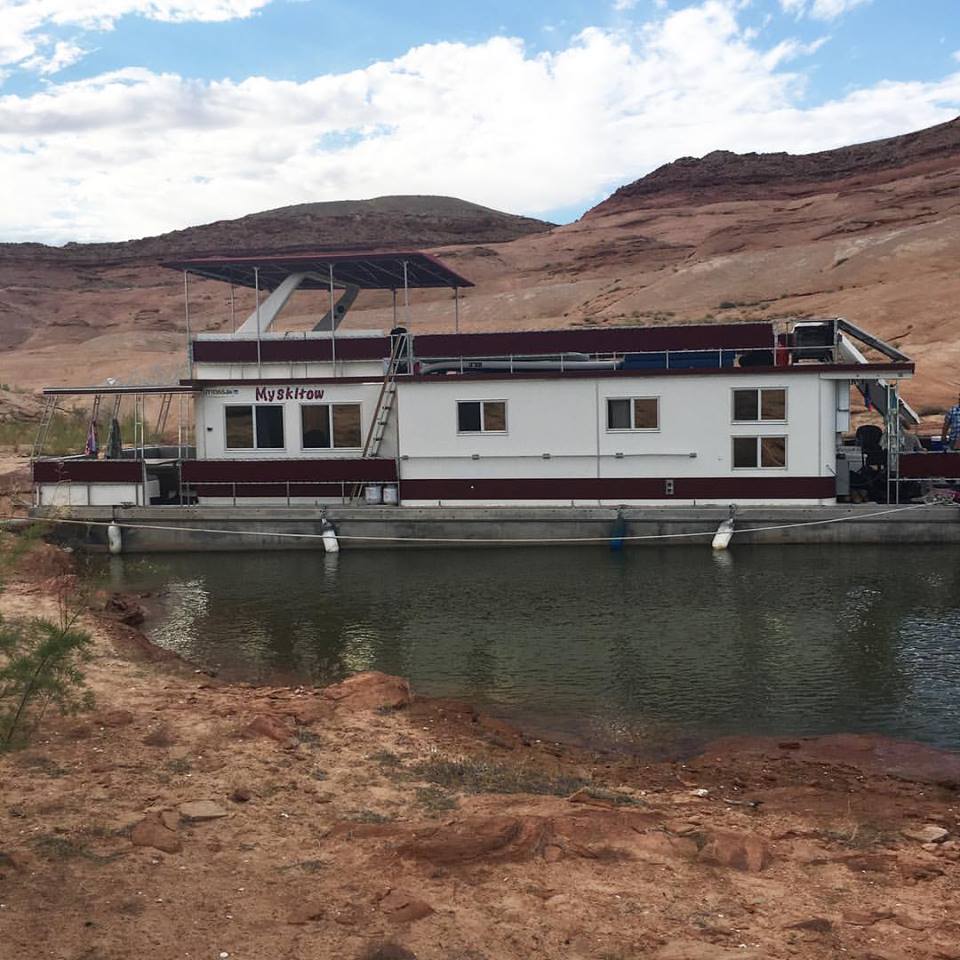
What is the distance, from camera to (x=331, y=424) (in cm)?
2503

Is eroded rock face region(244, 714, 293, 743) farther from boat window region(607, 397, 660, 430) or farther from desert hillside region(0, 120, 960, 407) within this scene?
desert hillside region(0, 120, 960, 407)

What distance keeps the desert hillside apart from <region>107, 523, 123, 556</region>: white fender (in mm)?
28814

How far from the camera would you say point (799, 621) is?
55.8 feet

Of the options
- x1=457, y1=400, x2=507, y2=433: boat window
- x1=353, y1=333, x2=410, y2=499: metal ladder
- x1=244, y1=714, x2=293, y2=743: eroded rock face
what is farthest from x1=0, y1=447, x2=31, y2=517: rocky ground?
x1=244, y1=714, x2=293, y2=743: eroded rock face

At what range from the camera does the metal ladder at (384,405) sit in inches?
960

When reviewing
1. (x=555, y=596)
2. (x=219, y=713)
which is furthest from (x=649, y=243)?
(x=219, y=713)

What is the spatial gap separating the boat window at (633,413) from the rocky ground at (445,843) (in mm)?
12469

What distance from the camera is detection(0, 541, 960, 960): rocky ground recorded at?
6.40 metres

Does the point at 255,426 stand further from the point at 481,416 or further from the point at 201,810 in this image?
the point at 201,810

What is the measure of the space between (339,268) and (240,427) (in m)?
4.99

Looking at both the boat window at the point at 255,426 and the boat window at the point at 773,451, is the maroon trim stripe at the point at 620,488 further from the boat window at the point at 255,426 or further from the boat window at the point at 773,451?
the boat window at the point at 255,426

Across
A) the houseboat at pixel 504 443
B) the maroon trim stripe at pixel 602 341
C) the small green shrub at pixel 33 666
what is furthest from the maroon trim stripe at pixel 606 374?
the small green shrub at pixel 33 666

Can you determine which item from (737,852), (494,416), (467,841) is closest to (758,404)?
(494,416)

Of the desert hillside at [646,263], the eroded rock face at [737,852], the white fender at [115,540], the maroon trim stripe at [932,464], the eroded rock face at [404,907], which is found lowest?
the eroded rock face at [737,852]
